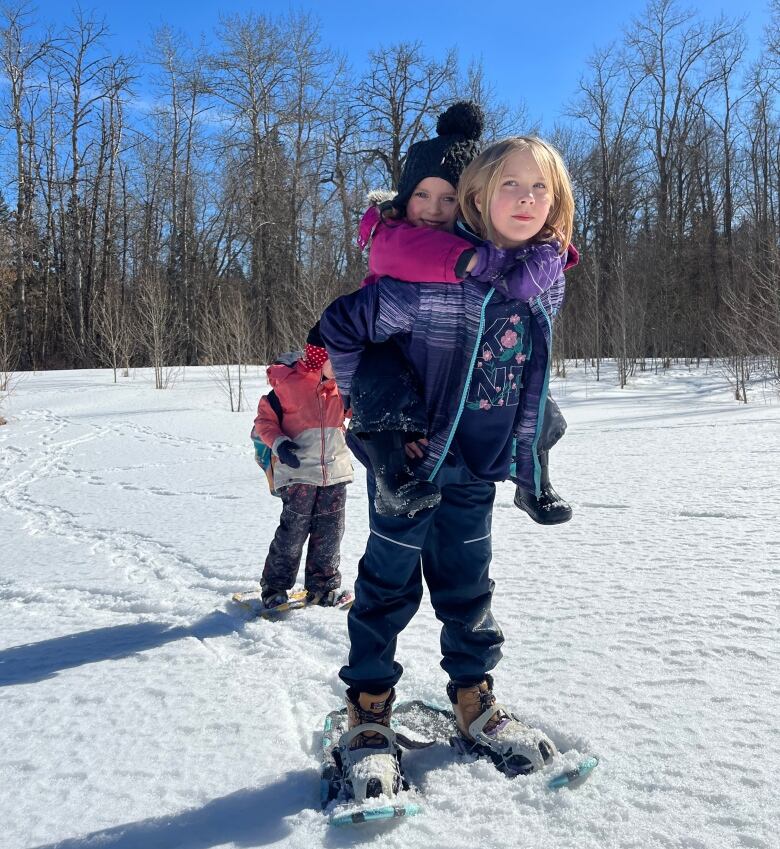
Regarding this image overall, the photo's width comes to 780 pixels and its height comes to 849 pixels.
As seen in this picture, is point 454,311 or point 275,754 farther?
point 275,754

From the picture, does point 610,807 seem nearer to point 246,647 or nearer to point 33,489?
point 246,647

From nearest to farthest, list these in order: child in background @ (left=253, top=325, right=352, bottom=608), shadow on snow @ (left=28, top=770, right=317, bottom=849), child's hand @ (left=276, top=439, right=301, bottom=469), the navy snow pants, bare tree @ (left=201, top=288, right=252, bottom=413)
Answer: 1. shadow on snow @ (left=28, top=770, right=317, bottom=849)
2. the navy snow pants
3. child's hand @ (left=276, top=439, right=301, bottom=469)
4. child in background @ (left=253, top=325, right=352, bottom=608)
5. bare tree @ (left=201, top=288, right=252, bottom=413)

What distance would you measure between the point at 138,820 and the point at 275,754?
338mm

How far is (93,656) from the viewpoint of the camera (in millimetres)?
2234

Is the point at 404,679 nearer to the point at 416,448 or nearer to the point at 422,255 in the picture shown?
the point at 416,448

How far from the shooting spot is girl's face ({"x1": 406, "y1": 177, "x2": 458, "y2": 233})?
153 cm

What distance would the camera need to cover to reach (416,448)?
146 centimetres

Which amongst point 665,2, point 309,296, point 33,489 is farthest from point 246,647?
point 665,2

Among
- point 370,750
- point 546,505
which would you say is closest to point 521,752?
point 370,750

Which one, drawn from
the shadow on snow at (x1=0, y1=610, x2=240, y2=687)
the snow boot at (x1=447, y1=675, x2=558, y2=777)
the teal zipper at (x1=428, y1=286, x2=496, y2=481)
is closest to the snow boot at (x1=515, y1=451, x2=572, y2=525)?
the teal zipper at (x1=428, y1=286, x2=496, y2=481)

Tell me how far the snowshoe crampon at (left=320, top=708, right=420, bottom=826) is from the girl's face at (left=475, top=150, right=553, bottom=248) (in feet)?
3.80

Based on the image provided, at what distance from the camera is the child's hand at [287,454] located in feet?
8.46

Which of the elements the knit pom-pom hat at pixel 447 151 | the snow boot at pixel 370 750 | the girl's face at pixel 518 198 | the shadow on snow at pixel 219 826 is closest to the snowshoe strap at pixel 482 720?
the snow boot at pixel 370 750

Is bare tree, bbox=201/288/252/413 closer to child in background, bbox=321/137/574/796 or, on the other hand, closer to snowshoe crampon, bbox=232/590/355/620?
snowshoe crampon, bbox=232/590/355/620
